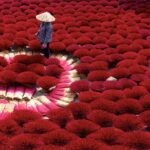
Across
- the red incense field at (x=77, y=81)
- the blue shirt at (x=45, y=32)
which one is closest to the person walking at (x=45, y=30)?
the blue shirt at (x=45, y=32)

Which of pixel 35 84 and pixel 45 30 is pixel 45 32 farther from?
pixel 35 84

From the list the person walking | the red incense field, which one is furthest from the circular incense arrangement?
the person walking

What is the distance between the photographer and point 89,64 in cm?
599

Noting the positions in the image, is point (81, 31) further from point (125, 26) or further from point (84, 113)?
point (84, 113)

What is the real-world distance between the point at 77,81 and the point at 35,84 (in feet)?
1.69

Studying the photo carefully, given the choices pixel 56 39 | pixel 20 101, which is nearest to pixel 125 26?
pixel 56 39

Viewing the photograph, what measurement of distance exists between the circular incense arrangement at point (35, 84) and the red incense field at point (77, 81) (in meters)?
0.01

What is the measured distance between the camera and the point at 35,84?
553cm

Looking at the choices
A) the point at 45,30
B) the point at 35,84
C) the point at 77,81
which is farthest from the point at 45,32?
the point at 77,81

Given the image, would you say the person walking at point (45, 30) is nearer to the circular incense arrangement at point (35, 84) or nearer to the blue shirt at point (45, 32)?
the blue shirt at point (45, 32)

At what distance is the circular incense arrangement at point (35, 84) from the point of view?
511 cm

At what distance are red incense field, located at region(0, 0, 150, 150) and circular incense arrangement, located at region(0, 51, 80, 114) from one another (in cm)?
1

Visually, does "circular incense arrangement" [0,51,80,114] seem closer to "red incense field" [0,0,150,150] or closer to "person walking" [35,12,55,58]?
"red incense field" [0,0,150,150]

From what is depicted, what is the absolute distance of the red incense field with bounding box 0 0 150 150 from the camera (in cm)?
408
